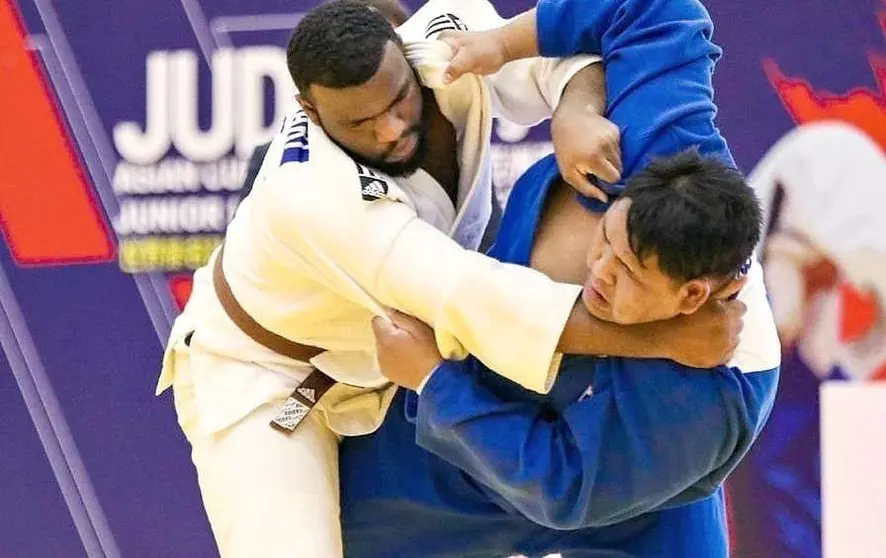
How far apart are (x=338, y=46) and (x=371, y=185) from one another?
119mm

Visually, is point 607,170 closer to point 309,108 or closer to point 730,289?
point 730,289

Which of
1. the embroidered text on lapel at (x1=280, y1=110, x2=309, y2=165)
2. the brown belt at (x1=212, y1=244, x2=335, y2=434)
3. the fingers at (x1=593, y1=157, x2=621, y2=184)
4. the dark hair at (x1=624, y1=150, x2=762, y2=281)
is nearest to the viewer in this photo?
the dark hair at (x1=624, y1=150, x2=762, y2=281)

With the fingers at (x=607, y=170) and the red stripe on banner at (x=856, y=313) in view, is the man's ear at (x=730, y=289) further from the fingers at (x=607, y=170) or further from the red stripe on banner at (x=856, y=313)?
the red stripe on banner at (x=856, y=313)

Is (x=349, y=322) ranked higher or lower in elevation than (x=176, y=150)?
higher

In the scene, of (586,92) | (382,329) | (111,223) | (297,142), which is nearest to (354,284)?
(382,329)

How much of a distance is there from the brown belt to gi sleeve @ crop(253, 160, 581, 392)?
134 mm

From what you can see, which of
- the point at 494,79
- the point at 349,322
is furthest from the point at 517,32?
the point at 349,322

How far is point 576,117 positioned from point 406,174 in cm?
17

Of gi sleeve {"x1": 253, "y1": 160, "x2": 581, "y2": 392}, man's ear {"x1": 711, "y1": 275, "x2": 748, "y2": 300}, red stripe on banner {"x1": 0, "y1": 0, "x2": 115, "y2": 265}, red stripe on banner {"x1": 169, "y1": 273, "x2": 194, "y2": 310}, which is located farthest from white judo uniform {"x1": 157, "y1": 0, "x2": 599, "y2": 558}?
red stripe on banner {"x1": 0, "y1": 0, "x2": 115, "y2": 265}

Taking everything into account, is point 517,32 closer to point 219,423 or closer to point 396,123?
point 396,123

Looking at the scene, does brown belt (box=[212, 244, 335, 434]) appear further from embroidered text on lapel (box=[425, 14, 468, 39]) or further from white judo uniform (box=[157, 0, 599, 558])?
embroidered text on lapel (box=[425, 14, 468, 39])

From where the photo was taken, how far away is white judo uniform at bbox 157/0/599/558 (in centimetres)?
99

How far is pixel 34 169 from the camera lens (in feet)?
7.27

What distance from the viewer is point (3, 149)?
223 cm
